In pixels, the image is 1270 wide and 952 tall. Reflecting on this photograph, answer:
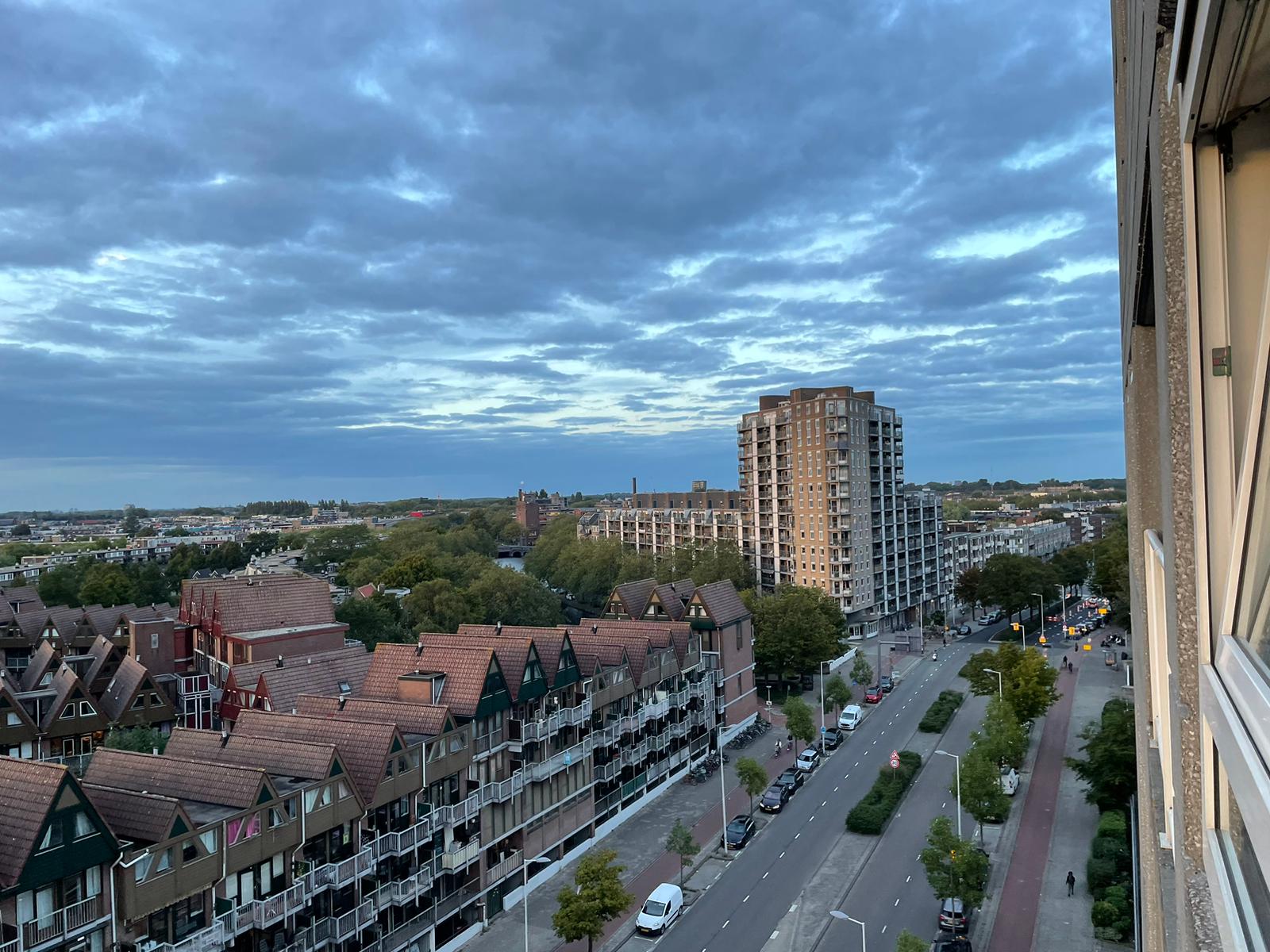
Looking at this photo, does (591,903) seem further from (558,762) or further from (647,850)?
(647,850)

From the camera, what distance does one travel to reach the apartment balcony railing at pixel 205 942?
18.6 m

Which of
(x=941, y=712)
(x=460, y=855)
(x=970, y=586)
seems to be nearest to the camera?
(x=460, y=855)

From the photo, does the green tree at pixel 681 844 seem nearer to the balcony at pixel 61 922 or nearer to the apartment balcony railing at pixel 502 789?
the apartment balcony railing at pixel 502 789

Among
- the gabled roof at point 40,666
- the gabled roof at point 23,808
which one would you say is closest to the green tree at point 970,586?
the gabled roof at point 40,666

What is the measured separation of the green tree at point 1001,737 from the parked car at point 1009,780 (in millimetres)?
413

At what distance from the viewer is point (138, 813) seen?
19344 millimetres

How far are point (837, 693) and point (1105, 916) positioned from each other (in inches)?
922

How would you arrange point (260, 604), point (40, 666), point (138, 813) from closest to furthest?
point (138, 813) < point (40, 666) < point (260, 604)

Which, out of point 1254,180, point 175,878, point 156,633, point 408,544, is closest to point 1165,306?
point 1254,180

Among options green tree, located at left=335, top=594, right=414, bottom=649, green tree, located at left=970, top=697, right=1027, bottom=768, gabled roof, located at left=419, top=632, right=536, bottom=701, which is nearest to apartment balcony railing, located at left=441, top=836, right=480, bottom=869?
gabled roof, located at left=419, top=632, right=536, bottom=701

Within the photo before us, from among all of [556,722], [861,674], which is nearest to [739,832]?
[556,722]

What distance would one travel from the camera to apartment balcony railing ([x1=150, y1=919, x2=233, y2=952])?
1858cm

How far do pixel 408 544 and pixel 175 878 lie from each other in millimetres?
99006

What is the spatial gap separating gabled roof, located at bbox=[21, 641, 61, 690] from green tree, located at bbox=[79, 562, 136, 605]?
106ft
